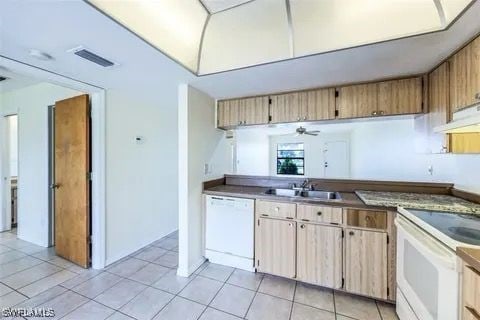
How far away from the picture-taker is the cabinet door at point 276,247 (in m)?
2.21

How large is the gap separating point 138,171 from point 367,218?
9.83ft

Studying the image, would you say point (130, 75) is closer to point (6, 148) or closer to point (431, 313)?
point (431, 313)

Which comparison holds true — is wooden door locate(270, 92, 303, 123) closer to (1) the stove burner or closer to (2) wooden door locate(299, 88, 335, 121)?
(2) wooden door locate(299, 88, 335, 121)

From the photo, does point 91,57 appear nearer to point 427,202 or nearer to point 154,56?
point 154,56

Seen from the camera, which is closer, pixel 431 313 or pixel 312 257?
pixel 431 313

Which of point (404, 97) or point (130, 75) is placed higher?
point (130, 75)

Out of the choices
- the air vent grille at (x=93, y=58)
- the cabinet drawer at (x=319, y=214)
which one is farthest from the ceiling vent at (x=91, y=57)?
the cabinet drawer at (x=319, y=214)

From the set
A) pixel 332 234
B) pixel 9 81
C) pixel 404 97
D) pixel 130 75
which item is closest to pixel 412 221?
pixel 332 234

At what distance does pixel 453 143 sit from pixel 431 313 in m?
1.32

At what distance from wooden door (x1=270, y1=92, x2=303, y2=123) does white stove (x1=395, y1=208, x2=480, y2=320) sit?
142cm

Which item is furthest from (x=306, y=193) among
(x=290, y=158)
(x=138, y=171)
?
(x=138, y=171)

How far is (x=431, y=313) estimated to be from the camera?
4.11ft

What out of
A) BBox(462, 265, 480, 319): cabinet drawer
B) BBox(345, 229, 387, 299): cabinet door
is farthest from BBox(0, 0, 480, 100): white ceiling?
BBox(345, 229, 387, 299): cabinet door

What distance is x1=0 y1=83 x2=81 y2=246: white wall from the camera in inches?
123
